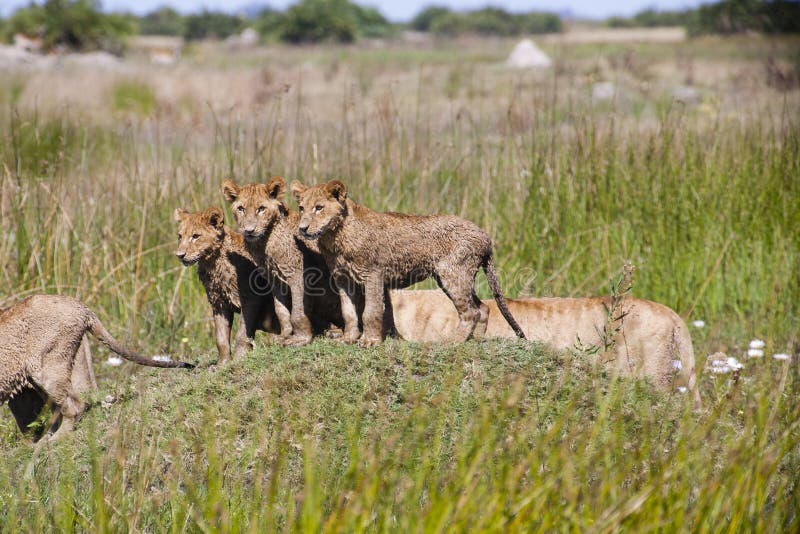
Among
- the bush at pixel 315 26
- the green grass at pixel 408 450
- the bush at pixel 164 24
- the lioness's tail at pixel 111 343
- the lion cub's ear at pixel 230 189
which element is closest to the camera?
the green grass at pixel 408 450

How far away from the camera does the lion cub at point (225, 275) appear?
5.02 meters

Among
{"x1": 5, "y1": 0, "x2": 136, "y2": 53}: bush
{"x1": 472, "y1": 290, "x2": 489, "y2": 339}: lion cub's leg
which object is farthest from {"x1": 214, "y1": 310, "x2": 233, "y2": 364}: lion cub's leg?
{"x1": 5, "y1": 0, "x2": 136, "y2": 53}: bush

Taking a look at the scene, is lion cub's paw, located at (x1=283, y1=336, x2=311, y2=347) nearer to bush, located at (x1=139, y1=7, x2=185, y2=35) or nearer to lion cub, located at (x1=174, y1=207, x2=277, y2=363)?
lion cub, located at (x1=174, y1=207, x2=277, y2=363)

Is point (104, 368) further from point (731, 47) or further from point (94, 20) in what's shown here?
→ point (94, 20)

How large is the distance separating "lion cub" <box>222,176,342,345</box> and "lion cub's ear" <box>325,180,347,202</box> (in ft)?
0.78

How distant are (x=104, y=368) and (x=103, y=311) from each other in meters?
0.75

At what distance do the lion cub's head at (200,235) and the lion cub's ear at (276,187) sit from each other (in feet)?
0.91

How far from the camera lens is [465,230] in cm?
520

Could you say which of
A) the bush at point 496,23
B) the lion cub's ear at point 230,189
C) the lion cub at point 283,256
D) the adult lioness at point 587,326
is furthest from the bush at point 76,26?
the bush at point 496,23

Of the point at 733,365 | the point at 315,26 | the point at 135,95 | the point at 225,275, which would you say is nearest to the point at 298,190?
the point at 225,275

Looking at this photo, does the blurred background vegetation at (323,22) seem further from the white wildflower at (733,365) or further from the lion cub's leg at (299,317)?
the lion cub's leg at (299,317)

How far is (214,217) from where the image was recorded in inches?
199

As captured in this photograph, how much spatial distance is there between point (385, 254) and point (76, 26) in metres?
46.0

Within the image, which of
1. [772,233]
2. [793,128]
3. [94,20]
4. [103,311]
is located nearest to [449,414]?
[103,311]
